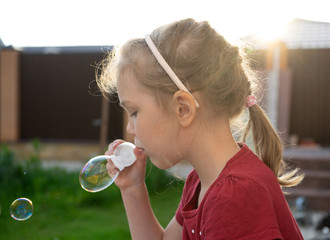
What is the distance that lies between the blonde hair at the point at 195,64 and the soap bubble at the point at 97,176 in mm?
377

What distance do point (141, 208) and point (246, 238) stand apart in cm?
57

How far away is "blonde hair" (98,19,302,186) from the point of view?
1201mm

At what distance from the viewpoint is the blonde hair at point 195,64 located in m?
1.20

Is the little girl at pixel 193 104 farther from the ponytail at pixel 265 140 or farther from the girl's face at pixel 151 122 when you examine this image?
the ponytail at pixel 265 140

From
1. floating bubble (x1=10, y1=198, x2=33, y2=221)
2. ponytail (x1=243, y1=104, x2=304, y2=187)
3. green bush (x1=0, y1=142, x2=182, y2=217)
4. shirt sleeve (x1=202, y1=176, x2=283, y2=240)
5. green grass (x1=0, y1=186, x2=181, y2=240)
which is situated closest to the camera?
shirt sleeve (x1=202, y1=176, x2=283, y2=240)

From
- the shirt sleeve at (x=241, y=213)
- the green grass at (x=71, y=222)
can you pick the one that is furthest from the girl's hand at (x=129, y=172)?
the green grass at (x=71, y=222)

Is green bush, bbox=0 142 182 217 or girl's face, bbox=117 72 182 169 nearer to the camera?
girl's face, bbox=117 72 182 169

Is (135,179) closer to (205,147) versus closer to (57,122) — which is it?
(205,147)

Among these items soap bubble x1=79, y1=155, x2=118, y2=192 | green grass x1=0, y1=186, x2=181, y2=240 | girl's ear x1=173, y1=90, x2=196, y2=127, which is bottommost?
green grass x1=0, y1=186, x2=181, y2=240

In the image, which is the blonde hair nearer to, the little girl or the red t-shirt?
the little girl

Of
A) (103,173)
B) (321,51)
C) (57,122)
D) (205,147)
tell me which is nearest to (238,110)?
(205,147)

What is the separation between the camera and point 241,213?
1045mm

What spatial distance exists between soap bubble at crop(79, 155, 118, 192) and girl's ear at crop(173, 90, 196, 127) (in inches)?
16.2

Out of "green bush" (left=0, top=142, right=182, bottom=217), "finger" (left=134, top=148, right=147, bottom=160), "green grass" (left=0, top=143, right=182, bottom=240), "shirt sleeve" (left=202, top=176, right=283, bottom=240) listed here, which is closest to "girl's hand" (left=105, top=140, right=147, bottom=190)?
"finger" (left=134, top=148, right=147, bottom=160)
